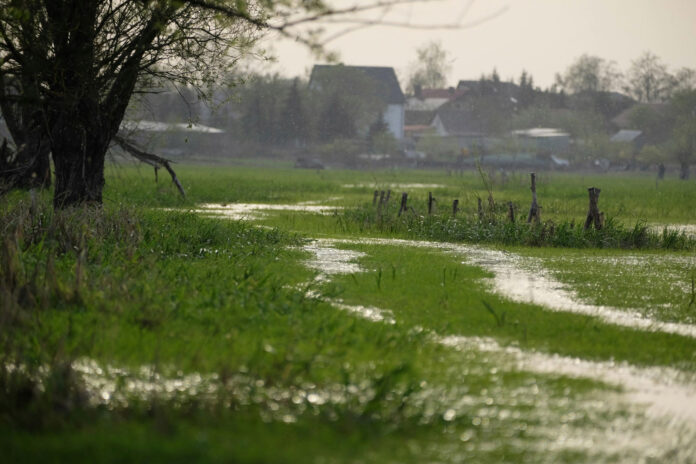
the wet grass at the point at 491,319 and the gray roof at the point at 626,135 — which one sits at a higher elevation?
the gray roof at the point at 626,135

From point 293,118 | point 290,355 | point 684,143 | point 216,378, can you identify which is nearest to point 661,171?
point 684,143

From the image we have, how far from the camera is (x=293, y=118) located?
8694 centimetres

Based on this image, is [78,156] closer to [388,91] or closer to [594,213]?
[594,213]

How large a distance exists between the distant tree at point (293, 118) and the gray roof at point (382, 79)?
14.8m

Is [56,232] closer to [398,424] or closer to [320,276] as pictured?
[320,276]

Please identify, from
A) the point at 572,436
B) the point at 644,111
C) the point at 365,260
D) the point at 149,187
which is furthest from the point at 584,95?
the point at 572,436

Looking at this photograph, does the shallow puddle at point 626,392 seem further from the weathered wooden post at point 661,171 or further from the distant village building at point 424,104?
the distant village building at point 424,104

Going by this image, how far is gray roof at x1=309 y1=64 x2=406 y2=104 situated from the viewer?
10588cm

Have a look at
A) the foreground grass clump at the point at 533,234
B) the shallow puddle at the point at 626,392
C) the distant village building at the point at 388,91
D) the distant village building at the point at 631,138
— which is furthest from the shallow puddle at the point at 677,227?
the distant village building at the point at 388,91

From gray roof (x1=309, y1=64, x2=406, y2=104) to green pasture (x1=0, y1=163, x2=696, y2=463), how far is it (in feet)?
301

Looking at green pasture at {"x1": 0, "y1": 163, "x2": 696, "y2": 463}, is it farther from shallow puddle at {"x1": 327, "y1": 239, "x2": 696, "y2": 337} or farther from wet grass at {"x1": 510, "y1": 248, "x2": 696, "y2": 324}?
shallow puddle at {"x1": 327, "y1": 239, "x2": 696, "y2": 337}

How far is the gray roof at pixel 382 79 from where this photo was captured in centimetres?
10588

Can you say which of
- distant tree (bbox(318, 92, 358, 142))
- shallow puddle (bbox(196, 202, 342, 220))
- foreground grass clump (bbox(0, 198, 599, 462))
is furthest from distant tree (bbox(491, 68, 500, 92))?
foreground grass clump (bbox(0, 198, 599, 462))

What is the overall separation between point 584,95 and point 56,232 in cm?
11229
